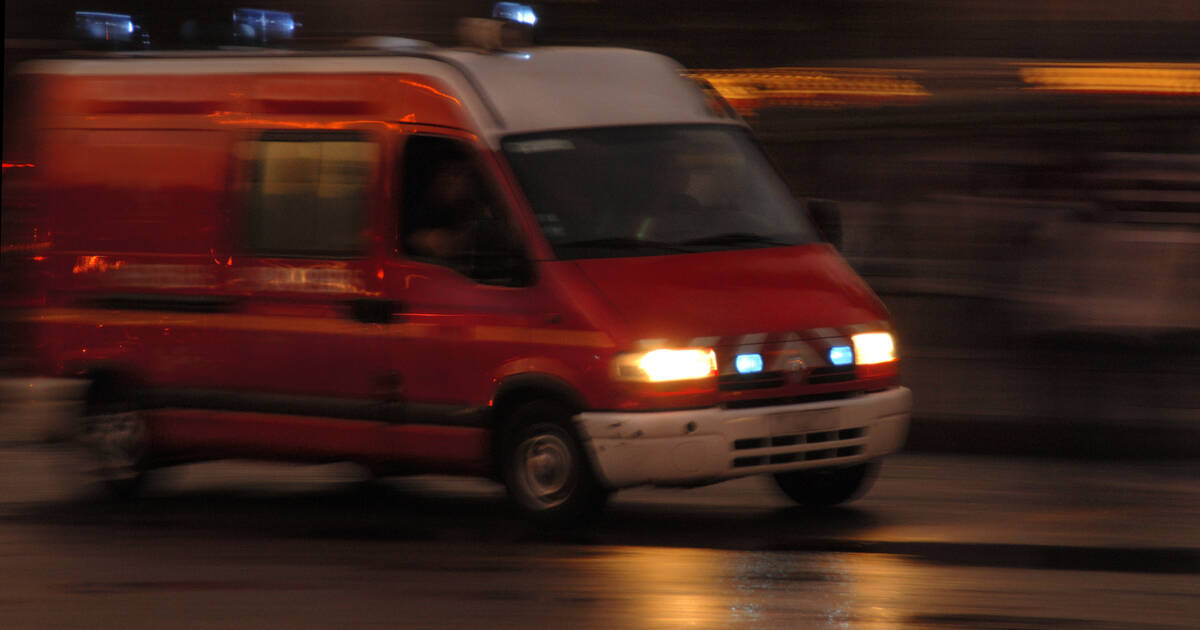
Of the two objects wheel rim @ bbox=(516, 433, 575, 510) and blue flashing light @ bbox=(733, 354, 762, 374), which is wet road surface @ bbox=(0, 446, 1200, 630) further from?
blue flashing light @ bbox=(733, 354, 762, 374)

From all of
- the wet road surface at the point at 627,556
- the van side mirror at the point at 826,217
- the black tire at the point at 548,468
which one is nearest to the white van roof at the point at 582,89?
the van side mirror at the point at 826,217

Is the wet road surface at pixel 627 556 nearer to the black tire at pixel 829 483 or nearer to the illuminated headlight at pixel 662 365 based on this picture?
the black tire at pixel 829 483

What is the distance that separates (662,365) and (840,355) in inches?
33.0

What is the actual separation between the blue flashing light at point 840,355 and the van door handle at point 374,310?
186 cm

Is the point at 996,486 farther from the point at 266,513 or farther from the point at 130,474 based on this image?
the point at 130,474

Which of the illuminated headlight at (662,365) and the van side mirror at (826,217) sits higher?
the van side mirror at (826,217)

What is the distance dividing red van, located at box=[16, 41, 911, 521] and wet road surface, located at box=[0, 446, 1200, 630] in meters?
0.34

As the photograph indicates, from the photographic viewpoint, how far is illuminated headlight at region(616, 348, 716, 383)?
29.1ft

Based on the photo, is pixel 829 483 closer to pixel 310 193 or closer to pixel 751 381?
pixel 751 381

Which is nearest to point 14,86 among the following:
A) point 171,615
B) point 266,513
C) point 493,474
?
point 266,513

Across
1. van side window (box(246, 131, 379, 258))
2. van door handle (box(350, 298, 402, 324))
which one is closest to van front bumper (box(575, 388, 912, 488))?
van door handle (box(350, 298, 402, 324))

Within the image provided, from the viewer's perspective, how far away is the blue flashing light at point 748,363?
897 centimetres

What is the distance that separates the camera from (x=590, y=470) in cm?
905

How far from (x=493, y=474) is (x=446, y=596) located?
1698mm
